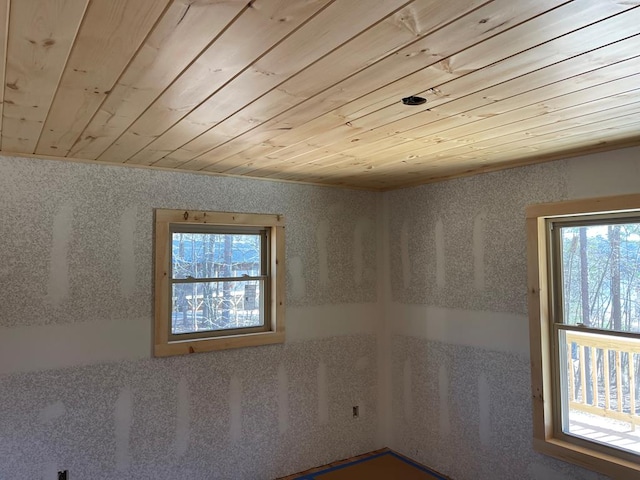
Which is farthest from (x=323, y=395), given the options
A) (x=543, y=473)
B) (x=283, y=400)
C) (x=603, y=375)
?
(x=603, y=375)

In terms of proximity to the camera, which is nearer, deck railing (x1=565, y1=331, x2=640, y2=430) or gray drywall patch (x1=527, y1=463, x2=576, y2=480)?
deck railing (x1=565, y1=331, x2=640, y2=430)

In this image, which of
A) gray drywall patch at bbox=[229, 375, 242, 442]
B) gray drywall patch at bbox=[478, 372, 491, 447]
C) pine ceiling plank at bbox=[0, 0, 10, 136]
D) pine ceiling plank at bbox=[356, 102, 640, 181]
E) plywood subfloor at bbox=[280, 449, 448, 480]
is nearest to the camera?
pine ceiling plank at bbox=[0, 0, 10, 136]

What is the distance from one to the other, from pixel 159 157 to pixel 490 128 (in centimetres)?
202

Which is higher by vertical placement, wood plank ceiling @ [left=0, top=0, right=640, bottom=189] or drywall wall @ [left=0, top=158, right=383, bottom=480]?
wood plank ceiling @ [left=0, top=0, right=640, bottom=189]

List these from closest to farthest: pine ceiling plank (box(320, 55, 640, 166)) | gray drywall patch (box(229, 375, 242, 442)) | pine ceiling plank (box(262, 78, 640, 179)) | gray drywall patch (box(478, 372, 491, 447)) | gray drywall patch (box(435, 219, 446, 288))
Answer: pine ceiling plank (box(320, 55, 640, 166))
pine ceiling plank (box(262, 78, 640, 179))
gray drywall patch (box(478, 372, 491, 447))
gray drywall patch (box(229, 375, 242, 442))
gray drywall patch (box(435, 219, 446, 288))

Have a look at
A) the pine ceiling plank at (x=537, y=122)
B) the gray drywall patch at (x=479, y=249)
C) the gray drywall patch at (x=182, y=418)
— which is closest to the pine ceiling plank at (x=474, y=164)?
the pine ceiling plank at (x=537, y=122)

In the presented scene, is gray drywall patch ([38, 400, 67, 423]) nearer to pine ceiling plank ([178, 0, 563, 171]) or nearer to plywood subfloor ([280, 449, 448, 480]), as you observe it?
plywood subfloor ([280, 449, 448, 480])

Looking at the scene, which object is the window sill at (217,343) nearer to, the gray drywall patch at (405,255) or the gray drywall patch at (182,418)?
the gray drywall patch at (182,418)

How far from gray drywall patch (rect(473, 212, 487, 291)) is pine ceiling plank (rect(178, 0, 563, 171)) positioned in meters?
1.80

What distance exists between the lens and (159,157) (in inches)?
117

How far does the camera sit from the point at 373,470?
387cm

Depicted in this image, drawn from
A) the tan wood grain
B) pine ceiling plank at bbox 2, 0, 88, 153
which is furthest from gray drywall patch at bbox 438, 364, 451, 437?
pine ceiling plank at bbox 2, 0, 88, 153

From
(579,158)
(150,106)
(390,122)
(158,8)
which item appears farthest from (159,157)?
(579,158)

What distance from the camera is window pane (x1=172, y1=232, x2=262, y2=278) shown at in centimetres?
347
